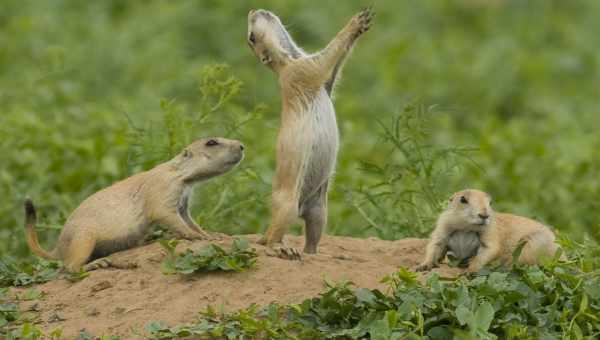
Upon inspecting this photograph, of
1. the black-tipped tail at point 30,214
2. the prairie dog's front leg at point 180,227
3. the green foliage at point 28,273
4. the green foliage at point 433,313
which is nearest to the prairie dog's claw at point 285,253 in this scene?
the prairie dog's front leg at point 180,227

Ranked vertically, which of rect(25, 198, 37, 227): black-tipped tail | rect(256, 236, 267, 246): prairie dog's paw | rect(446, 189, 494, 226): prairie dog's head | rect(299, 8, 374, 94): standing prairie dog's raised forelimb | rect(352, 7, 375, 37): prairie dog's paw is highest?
rect(352, 7, 375, 37): prairie dog's paw

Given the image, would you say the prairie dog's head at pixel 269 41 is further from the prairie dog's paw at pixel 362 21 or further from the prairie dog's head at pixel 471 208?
the prairie dog's head at pixel 471 208

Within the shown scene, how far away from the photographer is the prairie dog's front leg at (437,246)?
26.0 ft

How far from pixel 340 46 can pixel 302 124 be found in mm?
544

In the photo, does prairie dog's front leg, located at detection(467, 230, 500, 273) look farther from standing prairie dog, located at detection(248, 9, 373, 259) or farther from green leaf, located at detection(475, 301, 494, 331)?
green leaf, located at detection(475, 301, 494, 331)

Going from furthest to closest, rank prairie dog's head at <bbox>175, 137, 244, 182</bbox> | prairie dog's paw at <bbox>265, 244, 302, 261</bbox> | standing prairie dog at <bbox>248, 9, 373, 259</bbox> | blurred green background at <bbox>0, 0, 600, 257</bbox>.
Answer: blurred green background at <bbox>0, 0, 600, 257</bbox> < prairie dog's head at <bbox>175, 137, 244, 182</bbox> < standing prairie dog at <bbox>248, 9, 373, 259</bbox> < prairie dog's paw at <bbox>265, 244, 302, 261</bbox>

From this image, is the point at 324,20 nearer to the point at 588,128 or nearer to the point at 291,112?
the point at 588,128

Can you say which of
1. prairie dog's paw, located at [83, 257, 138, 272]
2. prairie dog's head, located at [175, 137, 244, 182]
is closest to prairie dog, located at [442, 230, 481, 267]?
prairie dog's head, located at [175, 137, 244, 182]

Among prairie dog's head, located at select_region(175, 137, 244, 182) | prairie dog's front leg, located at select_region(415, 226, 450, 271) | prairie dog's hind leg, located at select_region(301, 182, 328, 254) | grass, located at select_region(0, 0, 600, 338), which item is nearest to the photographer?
grass, located at select_region(0, 0, 600, 338)

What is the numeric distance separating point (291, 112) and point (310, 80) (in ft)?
0.78

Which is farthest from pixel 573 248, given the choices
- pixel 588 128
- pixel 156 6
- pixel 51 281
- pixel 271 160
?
pixel 156 6

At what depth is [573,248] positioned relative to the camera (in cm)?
720

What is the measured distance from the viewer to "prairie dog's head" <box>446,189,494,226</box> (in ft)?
25.5

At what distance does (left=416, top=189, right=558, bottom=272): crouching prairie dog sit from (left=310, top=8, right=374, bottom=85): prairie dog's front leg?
1.16 m
